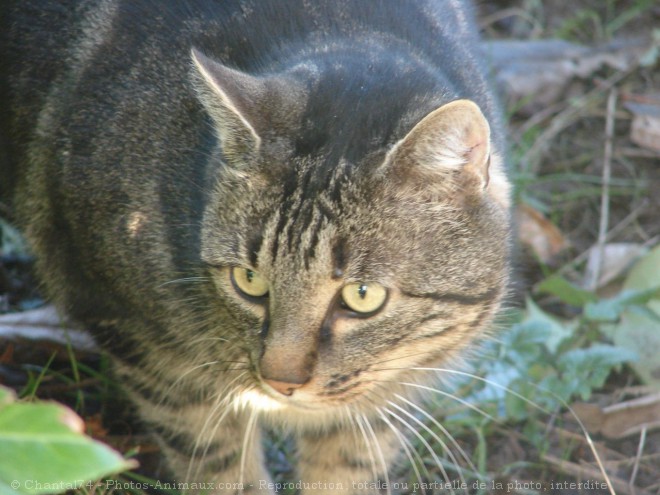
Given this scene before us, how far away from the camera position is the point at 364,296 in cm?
244

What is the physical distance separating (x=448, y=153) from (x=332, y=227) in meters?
0.35

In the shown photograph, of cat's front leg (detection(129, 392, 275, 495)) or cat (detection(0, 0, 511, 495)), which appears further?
cat's front leg (detection(129, 392, 275, 495))

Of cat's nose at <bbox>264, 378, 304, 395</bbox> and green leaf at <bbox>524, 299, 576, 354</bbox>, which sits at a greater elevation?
cat's nose at <bbox>264, 378, 304, 395</bbox>

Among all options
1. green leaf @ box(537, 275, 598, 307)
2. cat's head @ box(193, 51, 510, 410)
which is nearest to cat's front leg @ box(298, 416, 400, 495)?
cat's head @ box(193, 51, 510, 410)

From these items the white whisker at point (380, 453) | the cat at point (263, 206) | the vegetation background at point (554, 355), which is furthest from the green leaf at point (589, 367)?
the white whisker at point (380, 453)

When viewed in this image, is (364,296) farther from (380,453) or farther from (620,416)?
(620,416)

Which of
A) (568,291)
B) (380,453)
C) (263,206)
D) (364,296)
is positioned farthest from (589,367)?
(263,206)

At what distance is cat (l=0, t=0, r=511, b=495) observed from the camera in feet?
7.98

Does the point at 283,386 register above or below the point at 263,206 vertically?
below

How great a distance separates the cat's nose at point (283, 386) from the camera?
2.46m

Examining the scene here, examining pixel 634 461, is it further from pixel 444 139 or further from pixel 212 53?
pixel 212 53

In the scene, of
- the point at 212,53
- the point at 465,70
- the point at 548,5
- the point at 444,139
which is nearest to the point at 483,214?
the point at 444,139

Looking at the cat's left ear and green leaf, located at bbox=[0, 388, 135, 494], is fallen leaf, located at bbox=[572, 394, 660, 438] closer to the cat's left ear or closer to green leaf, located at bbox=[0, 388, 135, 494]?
the cat's left ear

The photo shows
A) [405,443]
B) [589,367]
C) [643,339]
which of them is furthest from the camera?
[643,339]
